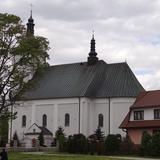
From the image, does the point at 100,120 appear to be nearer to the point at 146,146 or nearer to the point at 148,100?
the point at 148,100

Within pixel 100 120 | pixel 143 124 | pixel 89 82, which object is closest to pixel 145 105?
pixel 143 124

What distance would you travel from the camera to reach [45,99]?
279ft

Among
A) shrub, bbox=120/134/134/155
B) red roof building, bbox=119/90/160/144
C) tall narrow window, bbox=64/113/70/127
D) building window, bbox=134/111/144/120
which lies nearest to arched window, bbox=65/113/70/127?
tall narrow window, bbox=64/113/70/127

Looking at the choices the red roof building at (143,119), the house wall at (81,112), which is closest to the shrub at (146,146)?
the red roof building at (143,119)

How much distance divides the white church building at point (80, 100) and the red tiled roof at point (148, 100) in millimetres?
11416

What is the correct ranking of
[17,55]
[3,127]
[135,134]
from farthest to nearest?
[3,127] < [135,134] < [17,55]

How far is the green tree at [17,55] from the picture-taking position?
4700 centimetres

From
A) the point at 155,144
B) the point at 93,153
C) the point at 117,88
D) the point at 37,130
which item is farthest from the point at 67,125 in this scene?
the point at 155,144

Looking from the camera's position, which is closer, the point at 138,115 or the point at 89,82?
the point at 138,115

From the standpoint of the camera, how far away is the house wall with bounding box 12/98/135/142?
256 feet

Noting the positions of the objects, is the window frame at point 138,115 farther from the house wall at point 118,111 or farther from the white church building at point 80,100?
the house wall at point 118,111

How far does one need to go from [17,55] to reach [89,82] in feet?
113

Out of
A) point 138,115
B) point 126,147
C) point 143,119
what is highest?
point 138,115

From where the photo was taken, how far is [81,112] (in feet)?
263
